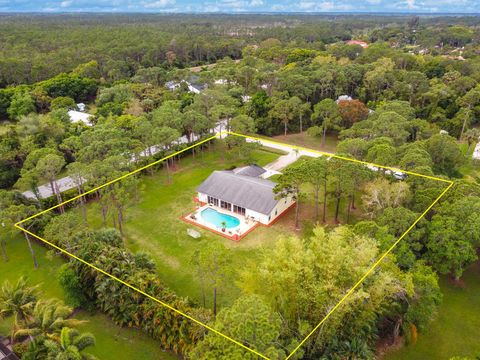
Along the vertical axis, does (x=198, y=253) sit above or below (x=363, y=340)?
above

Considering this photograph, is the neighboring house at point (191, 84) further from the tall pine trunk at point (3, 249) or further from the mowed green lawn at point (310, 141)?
the tall pine trunk at point (3, 249)

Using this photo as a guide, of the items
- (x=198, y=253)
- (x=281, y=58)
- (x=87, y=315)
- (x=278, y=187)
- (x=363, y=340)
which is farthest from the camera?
(x=281, y=58)

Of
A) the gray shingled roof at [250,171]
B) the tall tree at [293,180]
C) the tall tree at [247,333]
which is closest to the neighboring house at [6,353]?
the tall tree at [247,333]

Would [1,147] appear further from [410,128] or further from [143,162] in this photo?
[410,128]

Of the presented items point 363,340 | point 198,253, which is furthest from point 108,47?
point 363,340

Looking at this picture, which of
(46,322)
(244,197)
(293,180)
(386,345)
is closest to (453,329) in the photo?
(386,345)

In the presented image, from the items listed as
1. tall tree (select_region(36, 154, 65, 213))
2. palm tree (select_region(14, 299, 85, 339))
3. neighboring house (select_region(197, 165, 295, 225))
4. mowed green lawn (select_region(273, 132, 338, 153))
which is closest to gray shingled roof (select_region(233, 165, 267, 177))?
neighboring house (select_region(197, 165, 295, 225))

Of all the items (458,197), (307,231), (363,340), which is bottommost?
(307,231)
